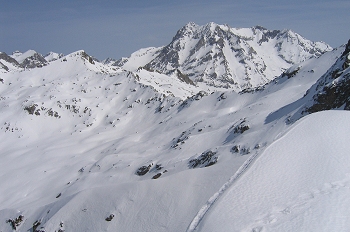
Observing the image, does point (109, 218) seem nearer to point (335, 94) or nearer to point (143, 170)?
point (143, 170)

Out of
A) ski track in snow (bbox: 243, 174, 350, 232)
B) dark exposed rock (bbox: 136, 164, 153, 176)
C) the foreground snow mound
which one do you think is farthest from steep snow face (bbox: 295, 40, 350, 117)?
dark exposed rock (bbox: 136, 164, 153, 176)

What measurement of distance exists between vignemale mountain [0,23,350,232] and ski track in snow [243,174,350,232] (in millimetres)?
38

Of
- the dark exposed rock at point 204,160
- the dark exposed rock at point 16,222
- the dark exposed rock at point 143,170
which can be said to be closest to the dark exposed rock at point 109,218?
the dark exposed rock at point 204,160

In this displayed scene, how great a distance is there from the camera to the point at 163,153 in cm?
4006

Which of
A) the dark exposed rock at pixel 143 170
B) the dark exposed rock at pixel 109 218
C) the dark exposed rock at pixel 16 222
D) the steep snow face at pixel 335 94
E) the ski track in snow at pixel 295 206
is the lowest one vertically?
the dark exposed rock at pixel 16 222

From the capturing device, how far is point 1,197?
42.4m

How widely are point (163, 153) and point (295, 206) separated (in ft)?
99.2

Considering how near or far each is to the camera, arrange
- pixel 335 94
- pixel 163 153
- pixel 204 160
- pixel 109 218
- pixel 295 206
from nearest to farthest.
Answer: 1. pixel 295 206
2. pixel 109 218
3. pixel 335 94
4. pixel 204 160
5. pixel 163 153

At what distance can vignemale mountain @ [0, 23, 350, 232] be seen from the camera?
12.1 meters

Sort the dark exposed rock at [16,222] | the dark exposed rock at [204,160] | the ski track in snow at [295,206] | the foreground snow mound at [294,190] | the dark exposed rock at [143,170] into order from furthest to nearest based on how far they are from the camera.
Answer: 1. the dark exposed rock at [143,170]
2. the dark exposed rock at [204,160]
3. the dark exposed rock at [16,222]
4. the ski track in snow at [295,206]
5. the foreground snow mound at [294,190]

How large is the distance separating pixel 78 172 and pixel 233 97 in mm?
37578

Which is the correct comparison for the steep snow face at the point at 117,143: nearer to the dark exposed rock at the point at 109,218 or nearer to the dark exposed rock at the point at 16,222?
the dark exposed rock at the point at 109,218

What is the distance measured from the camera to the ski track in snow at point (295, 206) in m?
10.0

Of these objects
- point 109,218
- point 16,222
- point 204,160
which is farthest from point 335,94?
point 16,222
